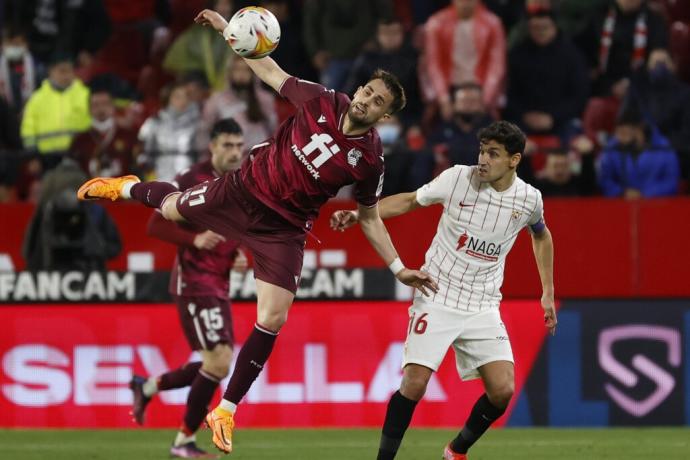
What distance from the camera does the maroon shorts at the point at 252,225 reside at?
8367 mm

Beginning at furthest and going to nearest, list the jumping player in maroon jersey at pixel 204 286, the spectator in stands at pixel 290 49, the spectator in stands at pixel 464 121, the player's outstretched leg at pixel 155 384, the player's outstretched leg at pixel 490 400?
the spectator in stands at pixel 290 49 → the spectator in stands at pixel 464 121 → the player's outstretched leg at pixel 155 384 → the jumping player in maroon jersey at pixel 204 286 → the player's outstretched leg at pixel 490 400

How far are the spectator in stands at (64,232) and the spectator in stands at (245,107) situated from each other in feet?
4.80

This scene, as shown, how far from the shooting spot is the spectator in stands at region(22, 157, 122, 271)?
1237 cm

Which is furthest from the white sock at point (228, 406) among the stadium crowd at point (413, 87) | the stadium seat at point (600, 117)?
the stadium seat at point (600, 117)

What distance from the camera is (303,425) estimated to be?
459 inches

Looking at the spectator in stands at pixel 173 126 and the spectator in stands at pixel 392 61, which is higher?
the spectator in stands at pixel 392 61

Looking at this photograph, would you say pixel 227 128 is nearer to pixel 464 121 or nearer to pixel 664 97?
pixel 464 121

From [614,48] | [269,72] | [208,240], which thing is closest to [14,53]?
[614,48]

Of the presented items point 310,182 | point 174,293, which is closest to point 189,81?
point 174,293

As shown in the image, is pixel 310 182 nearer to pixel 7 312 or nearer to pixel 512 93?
pixel 7 312

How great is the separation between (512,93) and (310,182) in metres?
6.20

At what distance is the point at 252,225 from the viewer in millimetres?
8469

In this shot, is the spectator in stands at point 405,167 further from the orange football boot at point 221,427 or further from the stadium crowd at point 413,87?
the orange football boot at point 221,427

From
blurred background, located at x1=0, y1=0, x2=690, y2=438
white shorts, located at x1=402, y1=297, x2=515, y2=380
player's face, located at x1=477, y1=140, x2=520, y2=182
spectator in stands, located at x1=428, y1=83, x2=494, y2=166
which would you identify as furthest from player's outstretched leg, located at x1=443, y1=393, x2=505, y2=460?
spectator in stands, located at x1=428, y1=83, x2=494, y2=166
